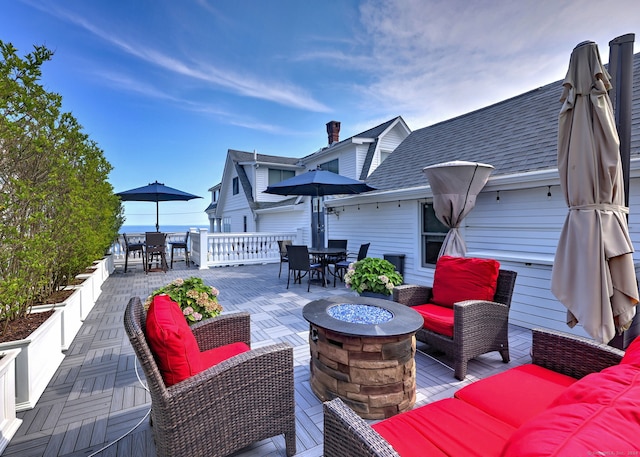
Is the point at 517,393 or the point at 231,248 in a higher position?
the point at 231,248

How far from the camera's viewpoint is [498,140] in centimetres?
596

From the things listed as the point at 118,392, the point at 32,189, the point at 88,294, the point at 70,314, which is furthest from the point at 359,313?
the point at 88,294

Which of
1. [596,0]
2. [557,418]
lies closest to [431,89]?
[596,0]

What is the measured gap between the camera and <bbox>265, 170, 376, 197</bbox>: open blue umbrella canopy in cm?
630

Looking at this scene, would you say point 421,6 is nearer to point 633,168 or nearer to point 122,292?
point 633,168

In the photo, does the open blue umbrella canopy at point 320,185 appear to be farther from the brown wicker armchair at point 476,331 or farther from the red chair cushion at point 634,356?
the red chair cushion at point 634,356

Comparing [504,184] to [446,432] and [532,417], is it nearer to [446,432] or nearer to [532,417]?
[532,417]

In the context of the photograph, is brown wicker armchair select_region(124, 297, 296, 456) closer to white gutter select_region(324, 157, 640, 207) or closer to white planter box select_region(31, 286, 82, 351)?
white planter box select_region(31, 286, 82, 351)

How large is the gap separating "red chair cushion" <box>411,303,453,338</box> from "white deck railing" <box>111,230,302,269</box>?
24.1 ft

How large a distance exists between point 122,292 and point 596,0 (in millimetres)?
9785

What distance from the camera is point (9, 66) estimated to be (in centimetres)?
241

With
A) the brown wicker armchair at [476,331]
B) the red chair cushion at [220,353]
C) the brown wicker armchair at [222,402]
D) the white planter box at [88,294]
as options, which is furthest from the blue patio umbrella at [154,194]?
the brown wicker armchair at [476,331]

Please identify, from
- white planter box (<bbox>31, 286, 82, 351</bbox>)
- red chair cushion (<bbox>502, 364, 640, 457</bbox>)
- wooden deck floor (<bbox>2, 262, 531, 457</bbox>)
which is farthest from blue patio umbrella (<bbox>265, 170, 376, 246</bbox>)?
red chair cushion (<bbox>502, 364, 640, 457</bbox>)

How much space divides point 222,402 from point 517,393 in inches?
67.8
